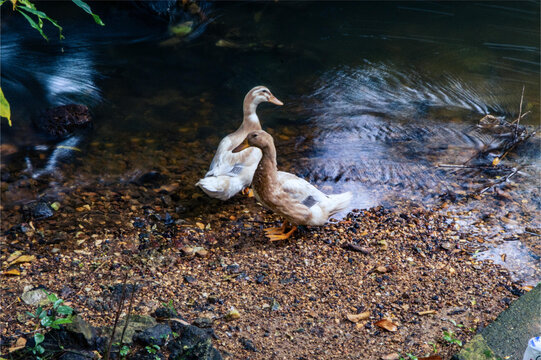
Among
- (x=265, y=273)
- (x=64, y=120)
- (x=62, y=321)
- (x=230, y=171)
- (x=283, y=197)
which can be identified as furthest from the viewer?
(x=64, y=120)

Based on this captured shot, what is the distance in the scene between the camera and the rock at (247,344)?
10.0ft

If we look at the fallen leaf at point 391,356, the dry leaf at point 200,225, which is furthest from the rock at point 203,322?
the dry leaf at point 200,225

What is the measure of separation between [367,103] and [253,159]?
2.87 meters

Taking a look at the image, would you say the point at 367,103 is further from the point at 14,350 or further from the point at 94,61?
the point at 14,350

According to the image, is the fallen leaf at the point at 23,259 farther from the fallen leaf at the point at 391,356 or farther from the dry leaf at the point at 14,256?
the fallen leaf at the point at 391,356

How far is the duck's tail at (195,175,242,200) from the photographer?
4832 mm

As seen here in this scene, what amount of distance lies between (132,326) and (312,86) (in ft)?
18.4

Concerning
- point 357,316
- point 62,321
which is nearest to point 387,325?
point 357,316

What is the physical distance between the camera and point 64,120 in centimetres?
665

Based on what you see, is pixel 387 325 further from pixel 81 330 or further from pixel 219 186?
pixel 219 186

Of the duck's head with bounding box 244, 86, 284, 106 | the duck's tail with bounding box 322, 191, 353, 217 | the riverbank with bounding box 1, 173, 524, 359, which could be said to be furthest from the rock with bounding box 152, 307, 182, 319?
the duck's head with bounding box 244, 86, 284, 106

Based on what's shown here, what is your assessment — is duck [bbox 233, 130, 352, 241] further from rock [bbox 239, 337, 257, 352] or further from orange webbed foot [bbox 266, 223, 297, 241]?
rock [bbox 239, 337, 257, 352]

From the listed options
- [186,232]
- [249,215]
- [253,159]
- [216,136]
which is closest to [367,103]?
[216,136]

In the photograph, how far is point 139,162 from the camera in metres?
5.87
